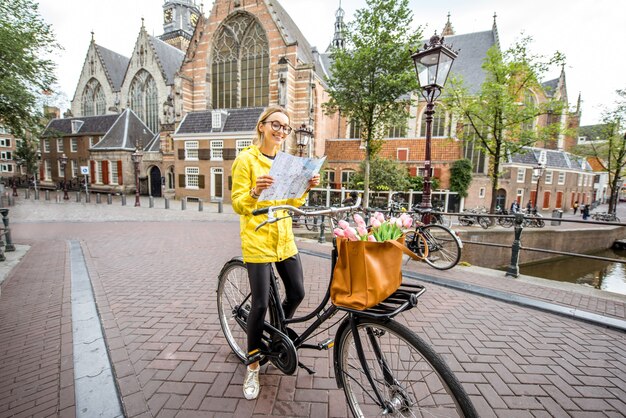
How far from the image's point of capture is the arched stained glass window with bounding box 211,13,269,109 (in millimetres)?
23328

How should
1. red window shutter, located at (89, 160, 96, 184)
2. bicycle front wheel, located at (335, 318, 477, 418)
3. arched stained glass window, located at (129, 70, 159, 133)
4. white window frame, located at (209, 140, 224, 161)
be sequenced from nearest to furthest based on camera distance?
1. bicycle front wheel, located at (335, 318, 477, 418)
2. white window frame, located at (209, 140, 224, 161)
3. red window shutter, located at (89, 160, 96, 184)
4. arched stained glass window, located at (129, 70, 159, 133)

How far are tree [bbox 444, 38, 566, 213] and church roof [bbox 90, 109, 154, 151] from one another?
2910 cm

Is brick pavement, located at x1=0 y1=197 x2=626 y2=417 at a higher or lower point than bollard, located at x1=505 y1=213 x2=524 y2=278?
lower

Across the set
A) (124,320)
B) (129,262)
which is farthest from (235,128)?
(124,320)

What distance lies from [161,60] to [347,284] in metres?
39.2

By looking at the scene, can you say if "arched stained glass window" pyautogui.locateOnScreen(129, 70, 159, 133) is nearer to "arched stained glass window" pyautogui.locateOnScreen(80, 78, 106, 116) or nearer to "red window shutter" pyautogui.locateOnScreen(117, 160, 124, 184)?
"arched stained glass window" pyautogui.locateOnScreen(80, 78, 106, 116)

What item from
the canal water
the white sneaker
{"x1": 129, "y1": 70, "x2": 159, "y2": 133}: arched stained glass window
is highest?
{"x1": 129, "y1": 70, "x2": 159, "y2": 133}: arched stained glass window

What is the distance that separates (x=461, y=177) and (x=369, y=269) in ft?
73.9

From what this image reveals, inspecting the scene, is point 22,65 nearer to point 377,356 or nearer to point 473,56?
point 377,356

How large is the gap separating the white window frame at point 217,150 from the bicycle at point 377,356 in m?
21.5

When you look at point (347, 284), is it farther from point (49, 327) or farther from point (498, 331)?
point (49, 327)

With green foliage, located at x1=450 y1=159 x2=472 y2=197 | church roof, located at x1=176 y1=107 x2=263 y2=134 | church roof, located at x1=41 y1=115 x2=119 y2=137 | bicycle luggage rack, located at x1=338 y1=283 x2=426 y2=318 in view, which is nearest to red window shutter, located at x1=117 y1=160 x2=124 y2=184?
church roof, located at x1=41 y1=115 x2=119 y2=137

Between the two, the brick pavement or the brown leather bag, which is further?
the brick pavement

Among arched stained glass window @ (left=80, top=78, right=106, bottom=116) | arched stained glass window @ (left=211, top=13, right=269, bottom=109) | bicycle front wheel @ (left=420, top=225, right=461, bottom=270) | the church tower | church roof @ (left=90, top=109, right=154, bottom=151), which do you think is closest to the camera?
bicycle front wheel @ (left=420, top=225, right=461, bottom=270)
